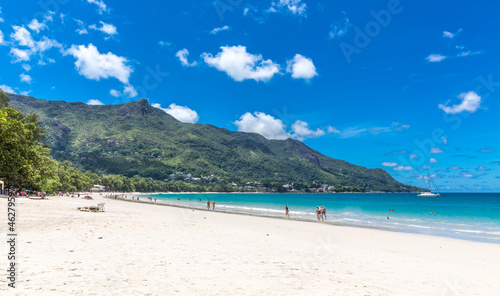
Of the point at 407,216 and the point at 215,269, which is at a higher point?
the point at 215,269

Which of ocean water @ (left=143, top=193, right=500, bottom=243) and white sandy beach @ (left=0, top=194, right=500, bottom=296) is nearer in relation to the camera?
white sandy beach @ (left=0, top=194, right=500, bottom=296)

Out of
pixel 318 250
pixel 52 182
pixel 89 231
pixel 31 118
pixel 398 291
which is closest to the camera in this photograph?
pixel 398 291

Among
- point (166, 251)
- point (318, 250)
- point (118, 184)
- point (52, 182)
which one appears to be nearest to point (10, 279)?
point (166, 251)

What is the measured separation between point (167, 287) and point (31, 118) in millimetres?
66151

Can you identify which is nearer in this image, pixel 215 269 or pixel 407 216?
pixel 215 269

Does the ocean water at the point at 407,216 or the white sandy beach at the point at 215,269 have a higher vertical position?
the white sandy beach at the point at 215,269

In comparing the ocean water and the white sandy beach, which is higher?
the white sandy beach

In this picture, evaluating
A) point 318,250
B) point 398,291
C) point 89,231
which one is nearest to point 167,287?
point 398,291

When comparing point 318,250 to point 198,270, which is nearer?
point 198,270

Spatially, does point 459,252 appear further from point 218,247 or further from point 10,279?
point 10,279

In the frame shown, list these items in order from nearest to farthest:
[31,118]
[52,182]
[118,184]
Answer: [31,118], [52,182], [118,184]

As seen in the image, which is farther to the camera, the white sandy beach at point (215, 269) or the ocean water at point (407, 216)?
the ocean water at point (407, 216)

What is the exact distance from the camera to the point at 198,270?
9.20 m

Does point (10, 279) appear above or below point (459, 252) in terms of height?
above
